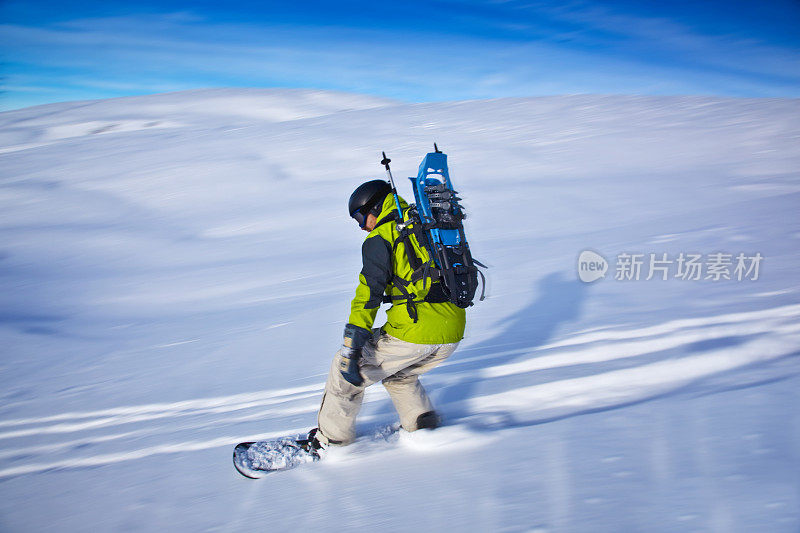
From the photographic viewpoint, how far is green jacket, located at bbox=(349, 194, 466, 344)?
231 centimetres

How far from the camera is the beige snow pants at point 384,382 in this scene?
2496 millimetres

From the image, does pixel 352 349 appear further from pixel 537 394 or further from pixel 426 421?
pixel 537 394

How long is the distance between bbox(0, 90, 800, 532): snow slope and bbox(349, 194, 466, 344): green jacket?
0.51 meters

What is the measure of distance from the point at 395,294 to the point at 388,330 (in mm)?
189

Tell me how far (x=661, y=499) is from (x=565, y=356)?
1714 mm

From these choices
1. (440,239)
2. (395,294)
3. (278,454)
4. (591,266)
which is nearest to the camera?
(440,239)

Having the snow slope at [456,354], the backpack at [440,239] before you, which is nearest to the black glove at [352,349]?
the backpack at [440,239]

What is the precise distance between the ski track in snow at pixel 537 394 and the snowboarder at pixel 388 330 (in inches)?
18.3

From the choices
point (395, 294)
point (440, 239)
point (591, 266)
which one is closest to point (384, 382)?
point (395, 294)

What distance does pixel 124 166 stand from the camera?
14.4 meters

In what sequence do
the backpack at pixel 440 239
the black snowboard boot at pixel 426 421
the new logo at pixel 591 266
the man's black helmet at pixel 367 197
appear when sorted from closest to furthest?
the backpack at pixel 440 239 → the man's black helmet at pixel 367 197 → the black snowboard boot at pixel 426 421 → the new logo at pixel 591 266

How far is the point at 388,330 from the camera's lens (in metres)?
2.52

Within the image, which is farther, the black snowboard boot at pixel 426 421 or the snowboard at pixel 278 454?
the black snowboard boot at pixel 426 421

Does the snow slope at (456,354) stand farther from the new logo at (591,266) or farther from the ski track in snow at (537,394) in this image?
the new logo at (591,266)
